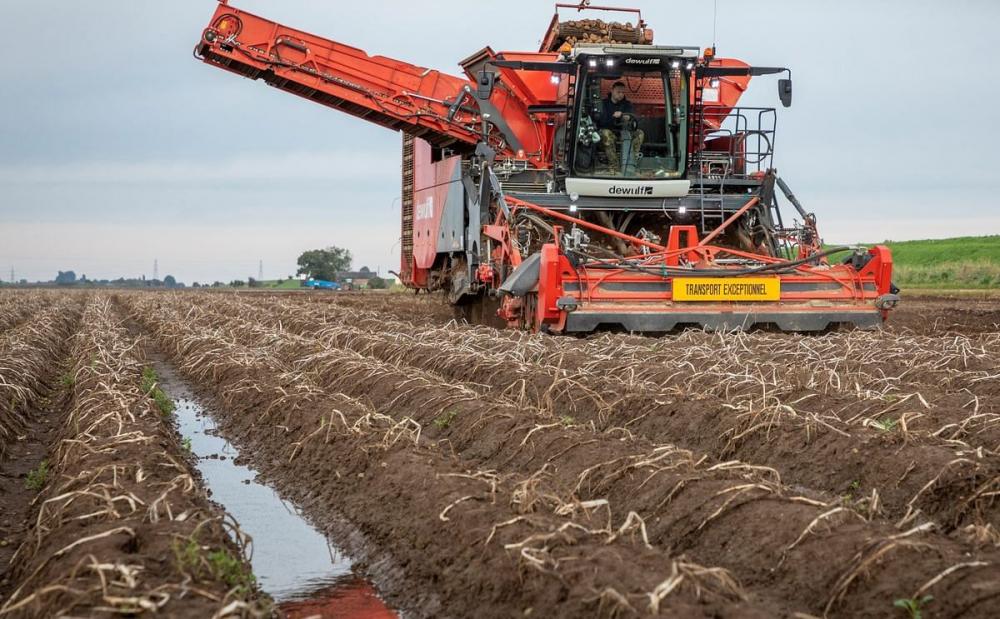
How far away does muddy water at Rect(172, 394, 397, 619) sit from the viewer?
5.29 metres

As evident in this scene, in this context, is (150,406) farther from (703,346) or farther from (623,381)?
(703,346)

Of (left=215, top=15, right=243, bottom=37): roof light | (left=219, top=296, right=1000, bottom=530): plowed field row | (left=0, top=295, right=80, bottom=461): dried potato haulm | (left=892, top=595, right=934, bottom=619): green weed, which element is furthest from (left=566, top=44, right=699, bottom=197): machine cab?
(left=892, top=595, right=934, bottom=619): green weed

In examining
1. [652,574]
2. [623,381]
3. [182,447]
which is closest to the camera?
[652,574]

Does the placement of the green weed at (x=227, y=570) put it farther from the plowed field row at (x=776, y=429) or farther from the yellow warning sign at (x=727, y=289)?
the yellow warning sign at (x=727, y=289)

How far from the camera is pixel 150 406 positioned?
924cm

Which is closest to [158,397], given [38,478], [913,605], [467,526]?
[38,478]

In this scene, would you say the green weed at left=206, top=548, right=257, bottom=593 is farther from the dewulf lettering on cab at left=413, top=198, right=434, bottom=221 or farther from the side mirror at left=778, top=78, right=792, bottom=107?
the dewulf lettering on cab at left=413, top=198, right=434, bottom=221

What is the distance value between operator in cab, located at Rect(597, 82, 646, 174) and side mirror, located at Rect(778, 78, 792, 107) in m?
1.87

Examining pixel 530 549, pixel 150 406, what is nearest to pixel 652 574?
pixel 530 549

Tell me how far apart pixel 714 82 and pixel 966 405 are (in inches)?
385

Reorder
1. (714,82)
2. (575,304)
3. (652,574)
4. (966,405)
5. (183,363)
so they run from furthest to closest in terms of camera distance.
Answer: (714,82), (183,363), (575,304), (966,405), (652,574)

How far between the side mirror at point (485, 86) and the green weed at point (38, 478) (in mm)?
9122

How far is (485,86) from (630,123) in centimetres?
200

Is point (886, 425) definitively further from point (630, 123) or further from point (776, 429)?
point (630, 123)
